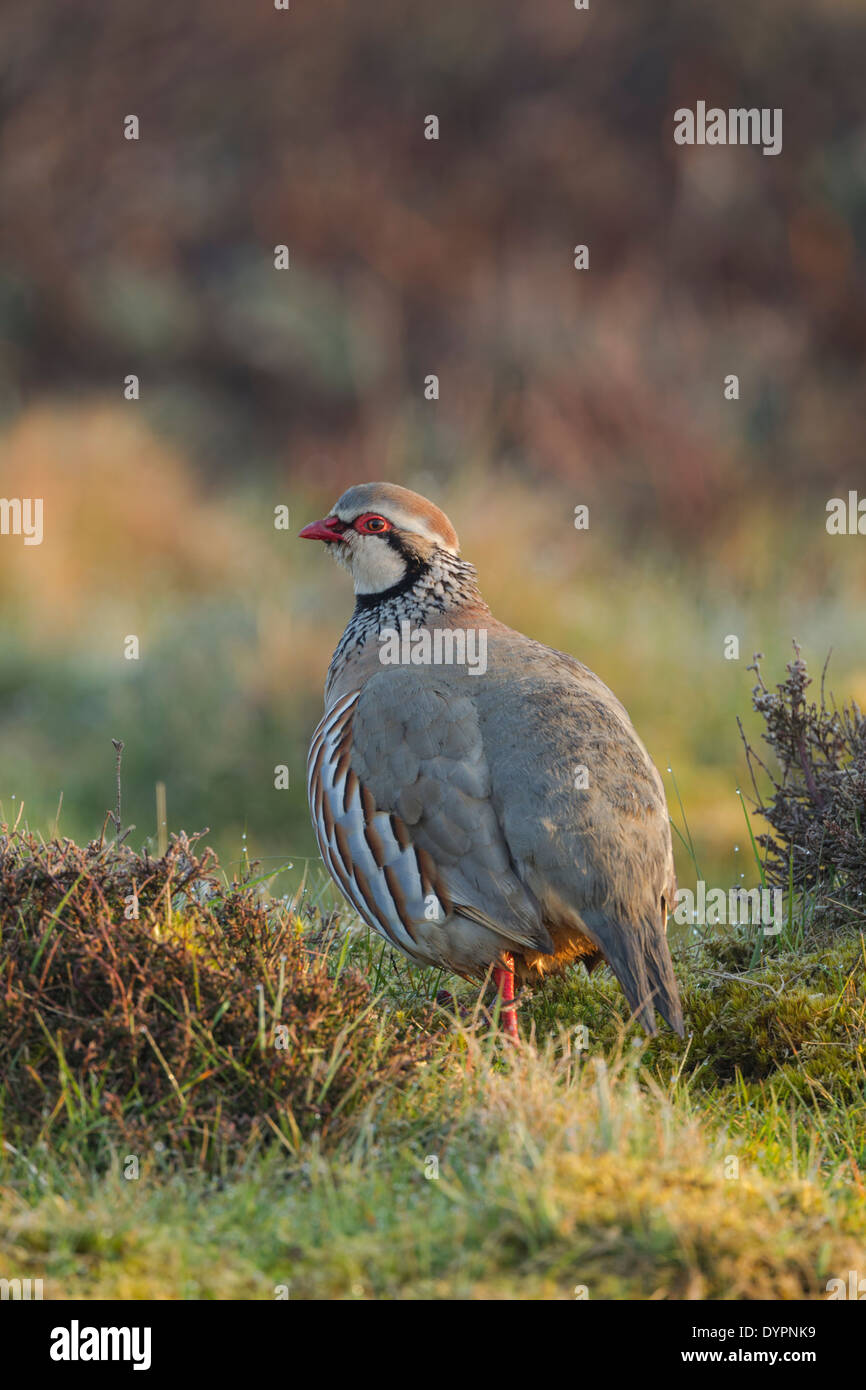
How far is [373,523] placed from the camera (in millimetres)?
4777

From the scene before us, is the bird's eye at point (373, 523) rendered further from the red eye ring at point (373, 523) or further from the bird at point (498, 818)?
the bird at point (498, 818)

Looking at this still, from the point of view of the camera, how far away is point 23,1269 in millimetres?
2619

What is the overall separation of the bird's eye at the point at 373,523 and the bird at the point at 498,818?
47cm

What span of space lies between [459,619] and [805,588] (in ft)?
27.9

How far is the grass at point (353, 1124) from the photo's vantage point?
2.63 meters

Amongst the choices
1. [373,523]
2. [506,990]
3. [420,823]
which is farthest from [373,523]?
[506,990]

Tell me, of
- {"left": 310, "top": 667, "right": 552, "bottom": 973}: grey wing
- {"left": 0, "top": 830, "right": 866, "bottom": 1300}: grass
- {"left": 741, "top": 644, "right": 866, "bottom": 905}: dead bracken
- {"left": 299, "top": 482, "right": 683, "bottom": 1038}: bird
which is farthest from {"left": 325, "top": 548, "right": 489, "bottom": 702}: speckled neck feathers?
{"left": 741, "top": 644, "right": 866, "bottom": 905}: dead bracken

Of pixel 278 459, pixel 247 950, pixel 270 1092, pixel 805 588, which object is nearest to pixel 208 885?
pixel 247 950

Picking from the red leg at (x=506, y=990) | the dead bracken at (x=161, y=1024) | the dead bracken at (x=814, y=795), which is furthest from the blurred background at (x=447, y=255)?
the dead bracken at (x=161, y=1024)

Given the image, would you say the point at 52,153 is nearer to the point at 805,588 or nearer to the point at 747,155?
the point at 747,155

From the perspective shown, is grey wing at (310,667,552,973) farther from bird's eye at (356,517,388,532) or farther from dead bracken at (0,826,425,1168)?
bird's eye at (356,517,388,532)

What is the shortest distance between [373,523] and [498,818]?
1.31m

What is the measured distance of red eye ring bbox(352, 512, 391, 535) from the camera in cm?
478

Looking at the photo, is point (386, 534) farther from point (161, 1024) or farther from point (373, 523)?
point (161, 1024)
